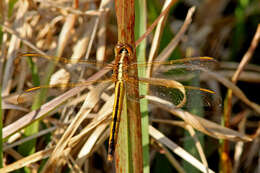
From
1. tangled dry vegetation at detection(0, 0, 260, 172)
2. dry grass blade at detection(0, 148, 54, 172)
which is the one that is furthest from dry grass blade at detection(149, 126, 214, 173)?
dry grass blade at detection(0, 148, 54, 172)

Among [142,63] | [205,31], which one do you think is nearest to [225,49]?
[205,31]

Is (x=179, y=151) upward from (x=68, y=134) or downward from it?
downward

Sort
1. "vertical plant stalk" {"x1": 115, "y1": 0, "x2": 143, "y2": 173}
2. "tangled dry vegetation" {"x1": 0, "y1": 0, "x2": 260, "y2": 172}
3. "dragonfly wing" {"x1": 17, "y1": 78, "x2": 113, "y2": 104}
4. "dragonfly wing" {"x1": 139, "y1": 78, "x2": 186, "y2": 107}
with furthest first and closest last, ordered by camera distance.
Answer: "tangled dry vegetation" {"x1": 0, "y1": 0, "x2": 260, "y2": 172}
"dragonfly wing" {"x1": 17, "y1": 78, "x2": 113, "y2": 104}
"dragonfly wing" {"x1": 139, "y1": 78, "x2": 186, "y2": 107}
"vertical plant stalk" {"x1": 115, "y1": 0, "x2": 143, "y2": 173}

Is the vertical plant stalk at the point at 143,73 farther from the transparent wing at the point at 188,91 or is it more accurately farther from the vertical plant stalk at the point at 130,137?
the vertical plant stalk at the point at 130,137

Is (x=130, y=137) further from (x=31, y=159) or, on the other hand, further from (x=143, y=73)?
(x=31, y=159)

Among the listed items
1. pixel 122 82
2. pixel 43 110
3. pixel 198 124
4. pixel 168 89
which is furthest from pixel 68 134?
pixel 198 124

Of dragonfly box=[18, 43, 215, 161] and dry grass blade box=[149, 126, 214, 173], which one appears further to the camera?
dry grass blade box=[149, 126, 214, 173]

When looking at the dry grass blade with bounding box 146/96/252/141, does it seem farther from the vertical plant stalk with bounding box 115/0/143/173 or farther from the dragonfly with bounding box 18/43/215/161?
the vertical plant stalk with bounding box 115/0/143/173

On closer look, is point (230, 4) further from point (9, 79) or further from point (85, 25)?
point (9, 79)

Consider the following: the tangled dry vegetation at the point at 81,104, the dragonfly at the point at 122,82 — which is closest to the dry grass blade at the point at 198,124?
the tangled dry vegetation at the point at 81,104
